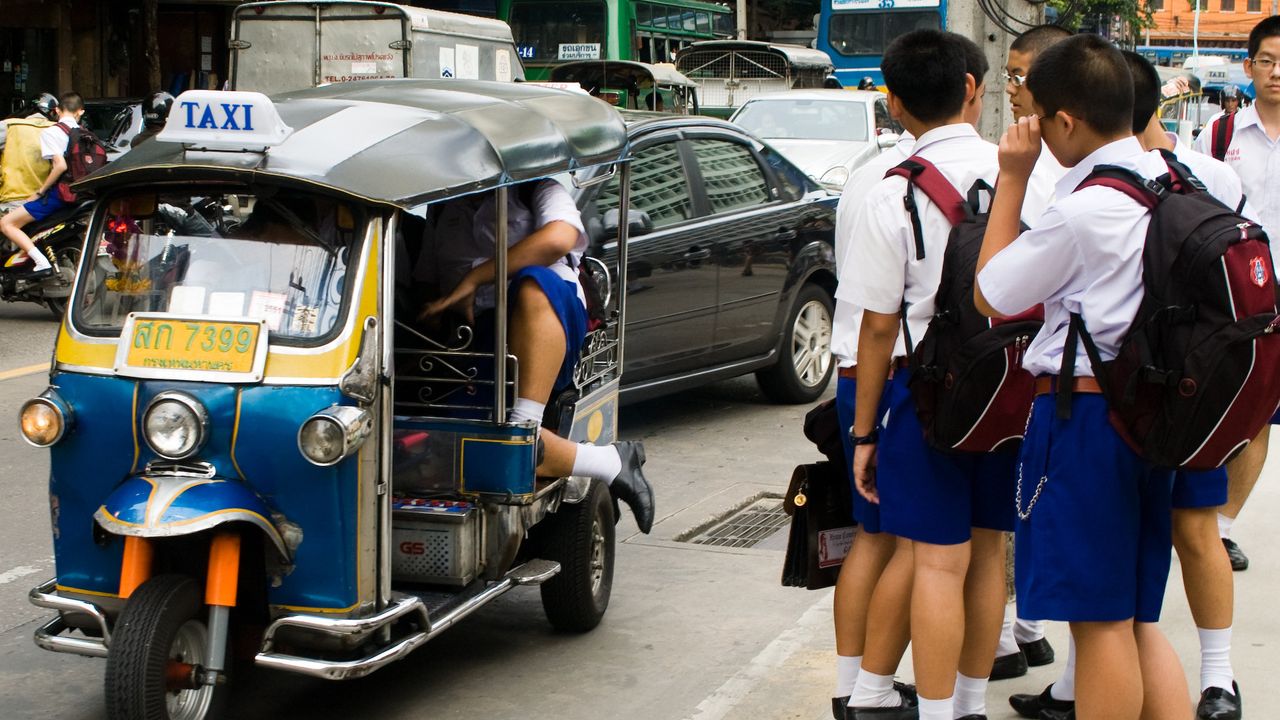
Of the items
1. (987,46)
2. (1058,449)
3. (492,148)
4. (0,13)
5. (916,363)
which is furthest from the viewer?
(0,13)

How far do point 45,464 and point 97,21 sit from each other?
19994 mm

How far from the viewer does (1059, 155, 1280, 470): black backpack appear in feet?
10.0

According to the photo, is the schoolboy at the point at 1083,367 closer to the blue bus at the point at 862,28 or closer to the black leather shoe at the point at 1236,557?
the black leather shoe at the point at 1236,557

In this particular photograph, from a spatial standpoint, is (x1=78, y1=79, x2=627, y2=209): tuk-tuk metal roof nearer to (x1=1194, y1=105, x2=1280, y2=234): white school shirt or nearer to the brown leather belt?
the brown leather belt

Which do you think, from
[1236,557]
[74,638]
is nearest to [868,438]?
[74,638]

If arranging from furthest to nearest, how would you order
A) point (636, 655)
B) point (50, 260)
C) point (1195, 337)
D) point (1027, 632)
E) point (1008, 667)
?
point (50, 260)
point (636, 655)
point (1027, 632)
point (1008, 667)
point (1195, 337)

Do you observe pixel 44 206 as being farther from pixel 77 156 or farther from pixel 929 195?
pixel 929 195

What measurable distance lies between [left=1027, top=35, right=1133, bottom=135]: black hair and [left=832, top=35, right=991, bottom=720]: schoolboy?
64 centimetres

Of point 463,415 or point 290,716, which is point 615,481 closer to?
point 463,415

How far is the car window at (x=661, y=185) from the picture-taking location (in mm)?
7949

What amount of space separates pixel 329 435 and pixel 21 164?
9787 mm

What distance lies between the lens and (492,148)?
176 inches

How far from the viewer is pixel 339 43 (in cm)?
1691

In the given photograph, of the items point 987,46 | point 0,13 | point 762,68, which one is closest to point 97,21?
point 0,13
